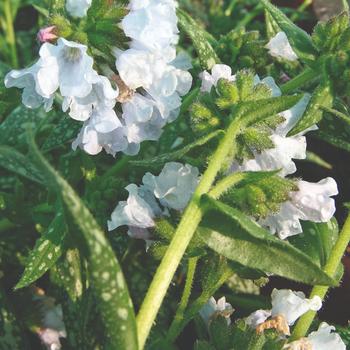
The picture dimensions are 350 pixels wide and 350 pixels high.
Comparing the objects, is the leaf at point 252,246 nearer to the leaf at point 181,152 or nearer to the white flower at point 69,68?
the leaf at point 181,152

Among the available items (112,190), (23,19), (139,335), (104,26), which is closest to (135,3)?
(104,26)

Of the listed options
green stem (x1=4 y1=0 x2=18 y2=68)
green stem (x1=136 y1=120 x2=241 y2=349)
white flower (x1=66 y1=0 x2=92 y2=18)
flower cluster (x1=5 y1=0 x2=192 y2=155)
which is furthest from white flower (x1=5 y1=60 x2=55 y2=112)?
green stem (x1=4 y1=0 x2=18 y2=68)

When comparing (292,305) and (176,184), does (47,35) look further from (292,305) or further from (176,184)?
(292,305)

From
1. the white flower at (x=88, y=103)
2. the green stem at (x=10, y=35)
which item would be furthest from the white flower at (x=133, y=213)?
the green stem at (x=10, y=35)

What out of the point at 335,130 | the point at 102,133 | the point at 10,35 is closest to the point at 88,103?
the point at 102,133

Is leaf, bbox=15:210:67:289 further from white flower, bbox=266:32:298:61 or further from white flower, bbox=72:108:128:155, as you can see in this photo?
white flower, bbox=266:32:298:61

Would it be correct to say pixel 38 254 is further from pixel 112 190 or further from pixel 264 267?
pixel 264 267
